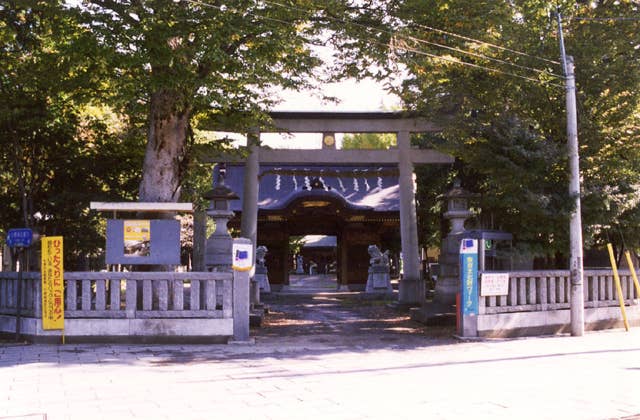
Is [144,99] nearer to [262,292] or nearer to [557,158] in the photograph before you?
[557,158]

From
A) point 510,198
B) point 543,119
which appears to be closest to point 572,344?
point 510,198

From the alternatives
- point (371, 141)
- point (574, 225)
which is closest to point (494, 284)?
point (574, 225)

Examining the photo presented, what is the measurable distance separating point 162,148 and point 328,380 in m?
6.76

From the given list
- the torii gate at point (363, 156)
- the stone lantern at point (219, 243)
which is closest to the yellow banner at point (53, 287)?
the stone lantern at point (219, 243)

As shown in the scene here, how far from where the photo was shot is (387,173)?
26.2 metres

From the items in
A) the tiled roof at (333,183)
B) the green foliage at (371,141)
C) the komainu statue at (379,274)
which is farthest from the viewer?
the green foliage at (371,141)

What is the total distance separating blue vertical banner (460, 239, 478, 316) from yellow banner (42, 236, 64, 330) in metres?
7.14

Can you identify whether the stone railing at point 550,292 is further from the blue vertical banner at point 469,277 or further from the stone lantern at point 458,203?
the stone lantern at point 458,203

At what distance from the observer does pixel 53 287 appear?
35.4ft

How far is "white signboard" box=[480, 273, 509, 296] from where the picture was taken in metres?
11.8

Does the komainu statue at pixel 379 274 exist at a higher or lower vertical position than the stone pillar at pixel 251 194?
lower

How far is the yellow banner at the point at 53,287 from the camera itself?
10805mm

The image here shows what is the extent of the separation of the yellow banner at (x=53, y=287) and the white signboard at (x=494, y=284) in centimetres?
755

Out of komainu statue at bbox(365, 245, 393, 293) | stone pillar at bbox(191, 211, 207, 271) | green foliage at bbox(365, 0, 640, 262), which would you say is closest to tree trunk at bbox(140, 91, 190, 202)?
green foliage at bbox(365, 0, 640, 262)
